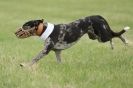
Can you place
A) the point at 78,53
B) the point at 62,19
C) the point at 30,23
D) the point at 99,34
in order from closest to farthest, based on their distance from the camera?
the point at 30,23 < the point at 99,34 < the point at 78,53 < the point at 62,19

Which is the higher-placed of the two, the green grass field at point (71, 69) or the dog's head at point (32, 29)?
the dog's head at point (32, 29)

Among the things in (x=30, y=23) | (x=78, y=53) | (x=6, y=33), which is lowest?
(x=6, y=33)

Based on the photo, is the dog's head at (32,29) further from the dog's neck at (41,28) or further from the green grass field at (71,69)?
the green grass field at (71,69)

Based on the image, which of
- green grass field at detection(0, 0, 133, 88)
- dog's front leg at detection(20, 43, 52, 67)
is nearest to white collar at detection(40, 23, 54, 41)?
dog's front leg at detection(20, 43, 52, 67)

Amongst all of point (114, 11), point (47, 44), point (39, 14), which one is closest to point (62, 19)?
point (39, 14)

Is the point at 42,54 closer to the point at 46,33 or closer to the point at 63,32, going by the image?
the point at 46,33

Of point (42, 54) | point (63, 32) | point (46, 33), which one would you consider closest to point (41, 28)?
point (46, 33)

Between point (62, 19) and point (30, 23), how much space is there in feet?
63.9

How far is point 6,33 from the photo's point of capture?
73.8ft

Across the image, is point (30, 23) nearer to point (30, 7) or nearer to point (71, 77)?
point (71, 77)

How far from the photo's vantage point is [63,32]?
11445mm

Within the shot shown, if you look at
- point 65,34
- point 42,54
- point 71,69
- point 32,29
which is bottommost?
point 71,69

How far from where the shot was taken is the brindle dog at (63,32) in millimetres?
10977

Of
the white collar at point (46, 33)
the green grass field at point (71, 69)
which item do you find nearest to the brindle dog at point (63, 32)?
the white collar at point (46, 33)
